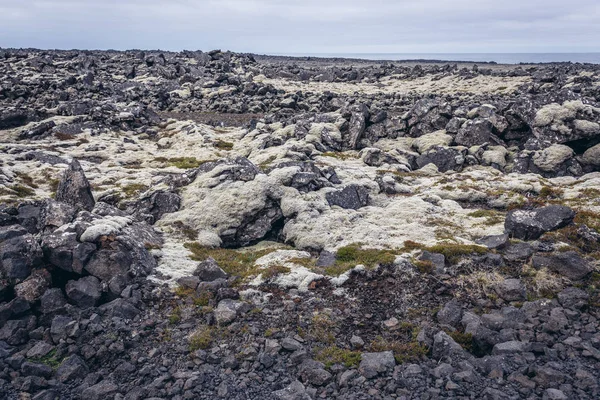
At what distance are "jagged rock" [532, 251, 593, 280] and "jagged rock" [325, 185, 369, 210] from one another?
11044 mm

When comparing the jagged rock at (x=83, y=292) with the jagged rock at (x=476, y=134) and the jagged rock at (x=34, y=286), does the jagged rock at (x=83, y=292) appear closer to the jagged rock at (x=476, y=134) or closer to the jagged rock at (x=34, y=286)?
the jagged rock at (x=34, y=286)

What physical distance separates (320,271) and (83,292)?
9.40m

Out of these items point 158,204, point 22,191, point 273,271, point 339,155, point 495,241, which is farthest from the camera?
point 339,155

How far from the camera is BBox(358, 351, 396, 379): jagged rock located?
1293 cm

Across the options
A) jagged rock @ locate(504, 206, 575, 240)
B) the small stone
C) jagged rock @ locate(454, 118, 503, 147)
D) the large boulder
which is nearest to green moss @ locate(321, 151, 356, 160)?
jagged rock @ locate(454, 118, 503, 147)

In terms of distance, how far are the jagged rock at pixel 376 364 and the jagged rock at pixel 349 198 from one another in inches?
519

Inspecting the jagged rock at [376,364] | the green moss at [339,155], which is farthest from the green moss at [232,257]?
the green moss at [339,155]

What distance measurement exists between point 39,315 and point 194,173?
1454 centimetres

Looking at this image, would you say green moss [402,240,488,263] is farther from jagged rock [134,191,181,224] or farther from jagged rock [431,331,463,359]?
jagged rock [134,191,181,224]

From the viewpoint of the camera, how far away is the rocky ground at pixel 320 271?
42.9 ft

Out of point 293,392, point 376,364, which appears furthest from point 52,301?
point 376,364

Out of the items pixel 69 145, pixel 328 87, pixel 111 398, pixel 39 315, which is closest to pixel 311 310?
pixel 111 398

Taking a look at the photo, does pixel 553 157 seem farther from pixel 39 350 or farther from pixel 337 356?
pixel 39 350

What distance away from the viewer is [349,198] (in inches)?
1047
